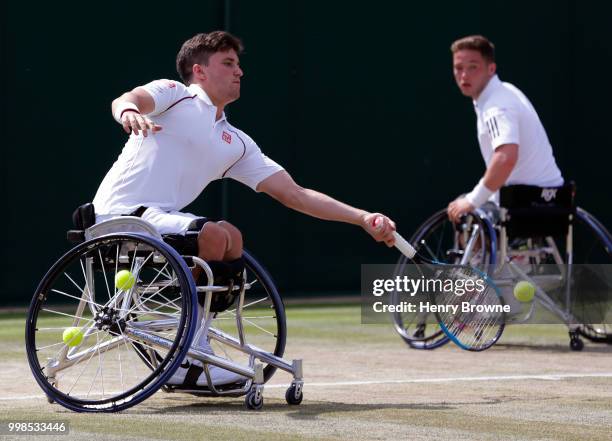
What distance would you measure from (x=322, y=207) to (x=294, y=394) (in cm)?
82

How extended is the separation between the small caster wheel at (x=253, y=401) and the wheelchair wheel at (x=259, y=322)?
0.31 meters

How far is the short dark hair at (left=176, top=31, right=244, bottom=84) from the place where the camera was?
19.9 ft

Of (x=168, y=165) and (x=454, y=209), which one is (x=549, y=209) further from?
(x=168, y=165)

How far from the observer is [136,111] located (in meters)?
5.35

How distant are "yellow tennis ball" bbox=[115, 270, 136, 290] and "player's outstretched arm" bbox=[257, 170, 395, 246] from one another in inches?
36.9

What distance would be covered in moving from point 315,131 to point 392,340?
4.07 metres

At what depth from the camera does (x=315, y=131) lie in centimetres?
1277

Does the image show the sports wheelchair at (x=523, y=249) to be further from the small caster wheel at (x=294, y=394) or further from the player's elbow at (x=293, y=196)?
the small caster wheel at (x=294, y=394)

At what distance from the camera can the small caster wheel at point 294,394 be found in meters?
5.66

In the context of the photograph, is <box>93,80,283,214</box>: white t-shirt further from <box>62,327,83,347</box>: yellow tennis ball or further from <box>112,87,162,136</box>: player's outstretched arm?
<box>62,327,83,347</box>: yellow tennis ball

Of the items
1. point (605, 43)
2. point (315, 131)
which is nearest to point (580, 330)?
point (315, 131)

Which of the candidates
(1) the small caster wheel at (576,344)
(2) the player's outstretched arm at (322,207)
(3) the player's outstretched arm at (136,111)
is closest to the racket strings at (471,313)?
(1) the small caster wheel at (576,344)

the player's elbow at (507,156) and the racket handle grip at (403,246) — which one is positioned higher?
the player's elbow at (507,156)

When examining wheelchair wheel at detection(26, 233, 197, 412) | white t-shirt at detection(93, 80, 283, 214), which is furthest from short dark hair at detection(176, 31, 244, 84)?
wheelchair wheel at detection(26, 233, 197, 412)
